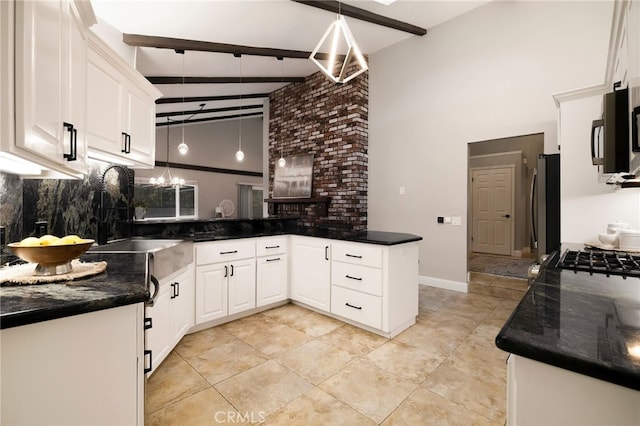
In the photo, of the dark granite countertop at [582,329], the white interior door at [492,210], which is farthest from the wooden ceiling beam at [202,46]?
the white interior door at [492,210]

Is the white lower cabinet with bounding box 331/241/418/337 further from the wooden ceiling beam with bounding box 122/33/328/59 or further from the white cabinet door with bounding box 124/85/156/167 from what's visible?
the wooden ceiling beam with bounding box 122/33/328/59

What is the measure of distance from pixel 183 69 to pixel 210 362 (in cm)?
440

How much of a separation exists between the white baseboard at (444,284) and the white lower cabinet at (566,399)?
3680 mm

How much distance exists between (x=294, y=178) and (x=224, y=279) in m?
3.40

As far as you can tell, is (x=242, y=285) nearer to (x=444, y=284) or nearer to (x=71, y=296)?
(x=71, y=296)

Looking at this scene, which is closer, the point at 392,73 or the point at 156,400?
the point at 156,400

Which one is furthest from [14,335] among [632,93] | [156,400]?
[632,93]

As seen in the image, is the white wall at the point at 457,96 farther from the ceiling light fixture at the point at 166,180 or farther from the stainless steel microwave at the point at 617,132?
the ceiling light fixture at the point at 166,180

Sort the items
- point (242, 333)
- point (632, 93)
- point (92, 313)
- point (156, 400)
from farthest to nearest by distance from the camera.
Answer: point (242, 333) → point (156, 400) → point (632, 93) → point (92, 313)

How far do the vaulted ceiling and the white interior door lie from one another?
3.63 metres

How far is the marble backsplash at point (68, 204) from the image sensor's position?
182 centimetres

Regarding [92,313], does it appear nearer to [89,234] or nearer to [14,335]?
[14,335]

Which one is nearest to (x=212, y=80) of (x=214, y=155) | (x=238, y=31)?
(x=238, y=31)

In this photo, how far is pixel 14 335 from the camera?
2.76ft
